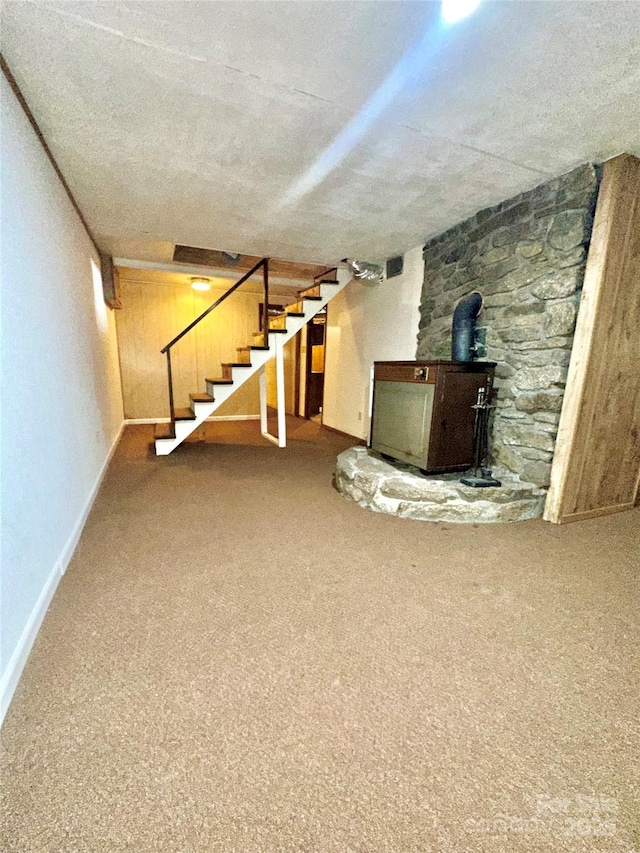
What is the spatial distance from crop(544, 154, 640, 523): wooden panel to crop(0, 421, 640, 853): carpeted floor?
1.55 ft

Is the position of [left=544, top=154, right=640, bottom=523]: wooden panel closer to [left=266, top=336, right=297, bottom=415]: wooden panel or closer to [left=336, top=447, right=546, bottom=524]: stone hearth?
[left=336, top=447, right=546, bottom=524]: stone hearth

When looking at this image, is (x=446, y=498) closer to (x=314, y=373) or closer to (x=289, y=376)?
(x=314, y=373)

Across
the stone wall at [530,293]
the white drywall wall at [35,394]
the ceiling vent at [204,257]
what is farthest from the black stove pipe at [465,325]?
the ceiling vent at [204,257]

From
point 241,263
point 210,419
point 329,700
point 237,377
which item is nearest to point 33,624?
point 329,700

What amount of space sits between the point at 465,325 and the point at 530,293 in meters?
0.47

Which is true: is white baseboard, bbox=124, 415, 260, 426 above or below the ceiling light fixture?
below

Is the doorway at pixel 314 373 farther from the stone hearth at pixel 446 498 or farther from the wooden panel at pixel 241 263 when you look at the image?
the stone hearth at pixel 446 498

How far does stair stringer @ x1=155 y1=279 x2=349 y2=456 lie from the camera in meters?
3.98

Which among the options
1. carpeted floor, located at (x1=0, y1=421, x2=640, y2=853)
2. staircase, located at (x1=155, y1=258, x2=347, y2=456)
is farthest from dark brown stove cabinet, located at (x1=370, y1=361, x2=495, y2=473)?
staircase, located at (x1=155, y1=258, x2=347, y2=456)

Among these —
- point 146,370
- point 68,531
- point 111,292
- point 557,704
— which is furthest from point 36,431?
point 146,370

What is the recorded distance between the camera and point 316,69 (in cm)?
138

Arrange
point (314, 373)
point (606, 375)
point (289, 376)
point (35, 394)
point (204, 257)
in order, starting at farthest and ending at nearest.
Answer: point (289, 376) → point (314, 373) → point (204, 257) → point (606, 375) → point (35, 394)

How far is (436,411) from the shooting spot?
243cm

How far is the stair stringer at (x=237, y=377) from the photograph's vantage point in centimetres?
398
